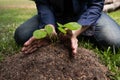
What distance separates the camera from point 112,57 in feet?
10.8

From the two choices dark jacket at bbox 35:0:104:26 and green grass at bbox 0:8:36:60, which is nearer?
dark jacket at bbox 35:0:104:26

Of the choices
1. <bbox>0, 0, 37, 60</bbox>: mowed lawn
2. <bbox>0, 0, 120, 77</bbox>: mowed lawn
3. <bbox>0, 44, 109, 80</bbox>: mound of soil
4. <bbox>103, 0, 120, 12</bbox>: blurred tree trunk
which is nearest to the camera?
<bbox>0, 44, 109, 80</bbox>: mound of soil

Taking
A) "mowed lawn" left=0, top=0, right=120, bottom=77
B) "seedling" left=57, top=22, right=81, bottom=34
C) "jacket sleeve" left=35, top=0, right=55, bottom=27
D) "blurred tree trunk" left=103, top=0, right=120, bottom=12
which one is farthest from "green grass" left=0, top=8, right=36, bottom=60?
"blurred tree trunk" left=103, top=0, right=120, bottom=12

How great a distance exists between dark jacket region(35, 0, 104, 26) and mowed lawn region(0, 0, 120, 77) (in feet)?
1.15

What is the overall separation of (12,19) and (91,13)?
2.86m

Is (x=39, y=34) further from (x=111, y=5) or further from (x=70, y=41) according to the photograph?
(x=111, y=5)

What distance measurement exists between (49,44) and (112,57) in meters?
0.70

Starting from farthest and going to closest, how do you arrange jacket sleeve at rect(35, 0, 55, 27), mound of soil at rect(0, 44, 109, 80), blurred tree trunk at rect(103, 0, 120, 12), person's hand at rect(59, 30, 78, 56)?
blurred tree trunk at rect(103, 0, 120, 12) → jacket sleeve at rect(35, 0, 55, 27) → person's hand at rect(59, 30, 78, 56) → mound of soil at rect(0, 44, 109, 80)

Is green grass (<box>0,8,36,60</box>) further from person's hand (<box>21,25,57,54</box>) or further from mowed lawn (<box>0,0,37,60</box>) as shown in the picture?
person's hand (<box>21,25,57,54</box>)

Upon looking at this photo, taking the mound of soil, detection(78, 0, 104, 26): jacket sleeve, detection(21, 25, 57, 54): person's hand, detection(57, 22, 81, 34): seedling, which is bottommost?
the mound of soil

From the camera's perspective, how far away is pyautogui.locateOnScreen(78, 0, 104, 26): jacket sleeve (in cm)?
325

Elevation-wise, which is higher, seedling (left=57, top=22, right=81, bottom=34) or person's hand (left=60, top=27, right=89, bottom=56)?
seedling (left=57, top=22, right=81, bottom=34)

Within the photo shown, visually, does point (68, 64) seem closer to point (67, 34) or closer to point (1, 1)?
point (67, 34)

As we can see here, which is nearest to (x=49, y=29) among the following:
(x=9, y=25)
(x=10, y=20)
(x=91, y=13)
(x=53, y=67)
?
(x=53, y=67)
